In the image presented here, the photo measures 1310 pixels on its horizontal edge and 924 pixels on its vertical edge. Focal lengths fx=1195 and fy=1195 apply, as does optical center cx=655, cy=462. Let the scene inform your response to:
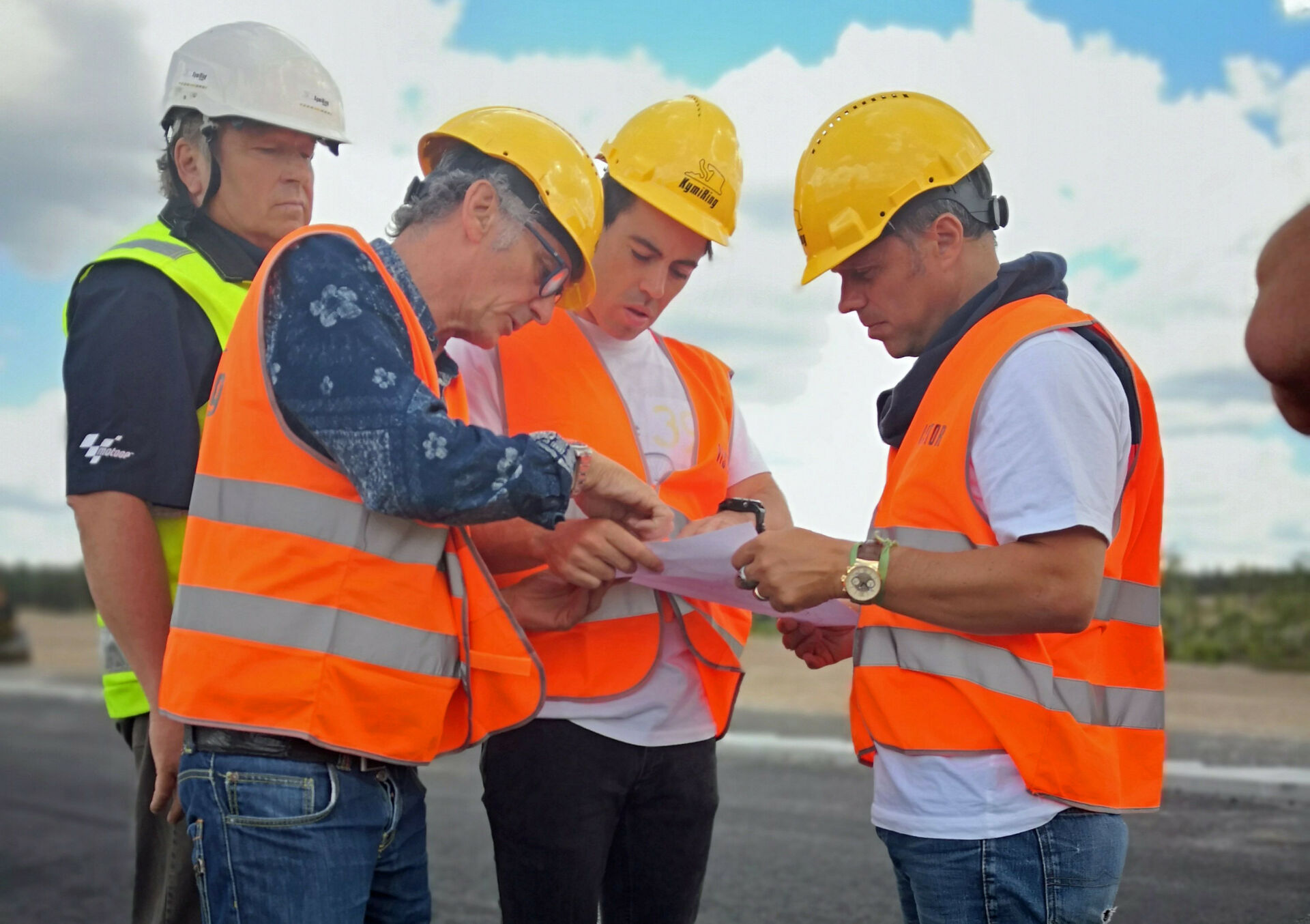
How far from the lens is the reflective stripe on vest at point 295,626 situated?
2.16 meters

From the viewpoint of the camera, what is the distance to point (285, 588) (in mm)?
2158

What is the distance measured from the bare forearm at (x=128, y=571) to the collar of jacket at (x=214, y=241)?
0.63m

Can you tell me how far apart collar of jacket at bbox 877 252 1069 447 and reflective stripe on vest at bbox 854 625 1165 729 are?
477mm

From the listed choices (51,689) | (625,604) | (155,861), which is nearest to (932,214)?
(625,604)

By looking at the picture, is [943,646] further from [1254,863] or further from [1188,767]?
[1188,767]

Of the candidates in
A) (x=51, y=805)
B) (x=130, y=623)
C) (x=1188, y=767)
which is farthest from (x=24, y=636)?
(x=130, y=623)

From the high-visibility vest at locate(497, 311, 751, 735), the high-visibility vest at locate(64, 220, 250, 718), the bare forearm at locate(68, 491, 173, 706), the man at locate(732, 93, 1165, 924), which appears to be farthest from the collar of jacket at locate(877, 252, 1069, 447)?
the bare forearm at locate(68, 491, 173, 706)

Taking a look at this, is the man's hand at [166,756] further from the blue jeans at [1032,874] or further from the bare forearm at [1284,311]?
the bare forearm at [1284,311]

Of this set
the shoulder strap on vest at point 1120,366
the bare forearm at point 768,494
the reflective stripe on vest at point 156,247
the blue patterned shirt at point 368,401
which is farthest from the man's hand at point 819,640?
the reflective stripe on vest at point 156,247

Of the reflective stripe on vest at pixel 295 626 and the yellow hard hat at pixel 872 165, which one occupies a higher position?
the yellow hard hat at pixel 872 165

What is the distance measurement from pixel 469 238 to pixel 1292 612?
18.3 metres

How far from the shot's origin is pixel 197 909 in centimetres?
279

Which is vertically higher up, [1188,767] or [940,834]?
[940,834]

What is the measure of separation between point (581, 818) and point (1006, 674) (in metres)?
1.06
